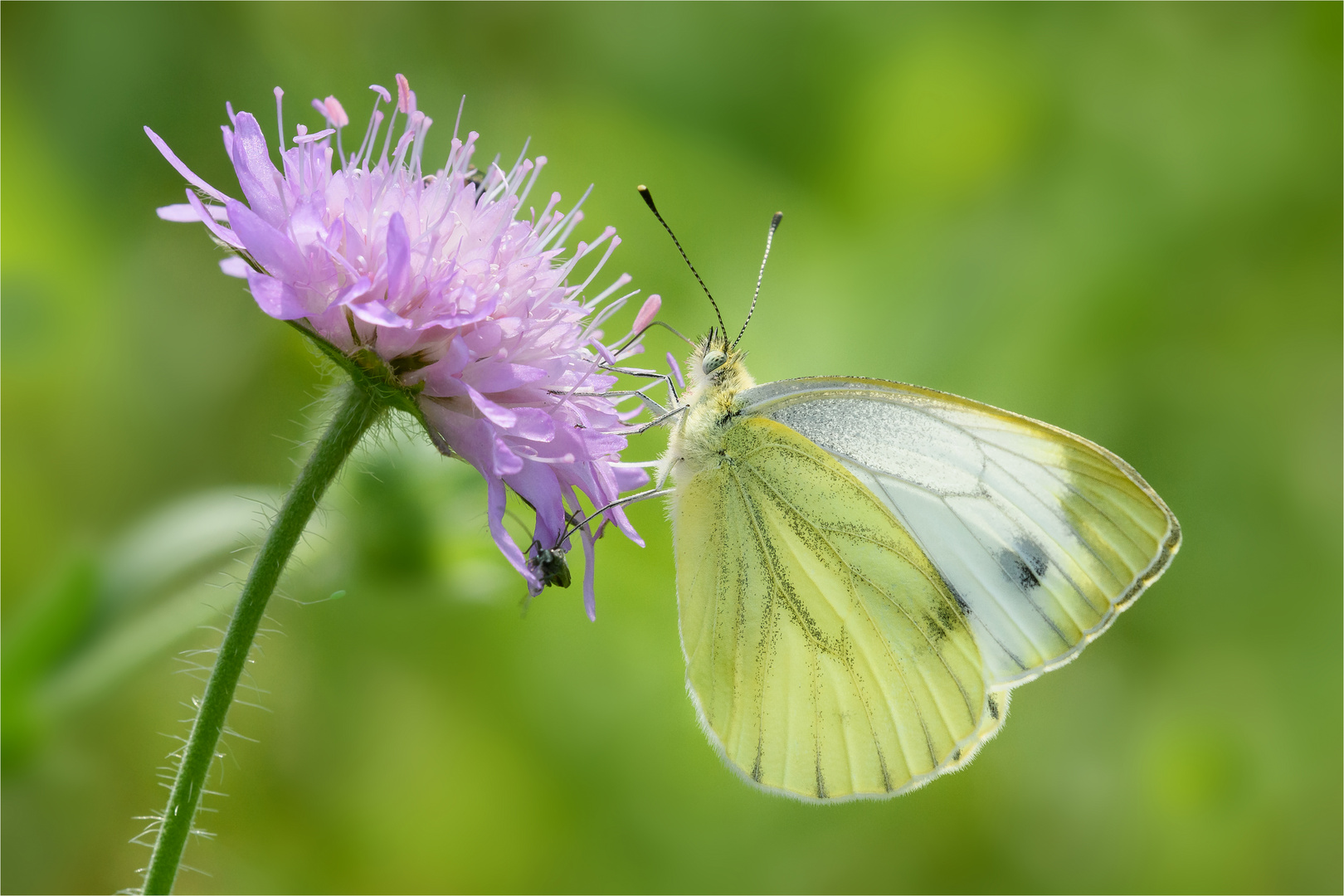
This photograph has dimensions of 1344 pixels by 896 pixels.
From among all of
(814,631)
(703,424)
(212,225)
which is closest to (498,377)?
(212,225)

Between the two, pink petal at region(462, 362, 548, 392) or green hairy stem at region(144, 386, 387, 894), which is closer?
green hairy stem at region(144, 386, 387, 894)

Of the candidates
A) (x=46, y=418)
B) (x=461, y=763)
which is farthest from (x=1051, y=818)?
(x=46, y=418)

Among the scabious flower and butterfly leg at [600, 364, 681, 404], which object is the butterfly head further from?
the scabious flower

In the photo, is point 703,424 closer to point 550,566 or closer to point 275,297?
point 550,566

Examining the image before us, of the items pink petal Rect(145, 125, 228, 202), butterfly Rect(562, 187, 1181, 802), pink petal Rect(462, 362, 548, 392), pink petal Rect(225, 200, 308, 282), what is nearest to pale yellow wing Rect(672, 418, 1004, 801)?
butterfly Rect(562, 187, 1181, 802)

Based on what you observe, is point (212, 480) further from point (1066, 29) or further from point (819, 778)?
point (1066, 29)
